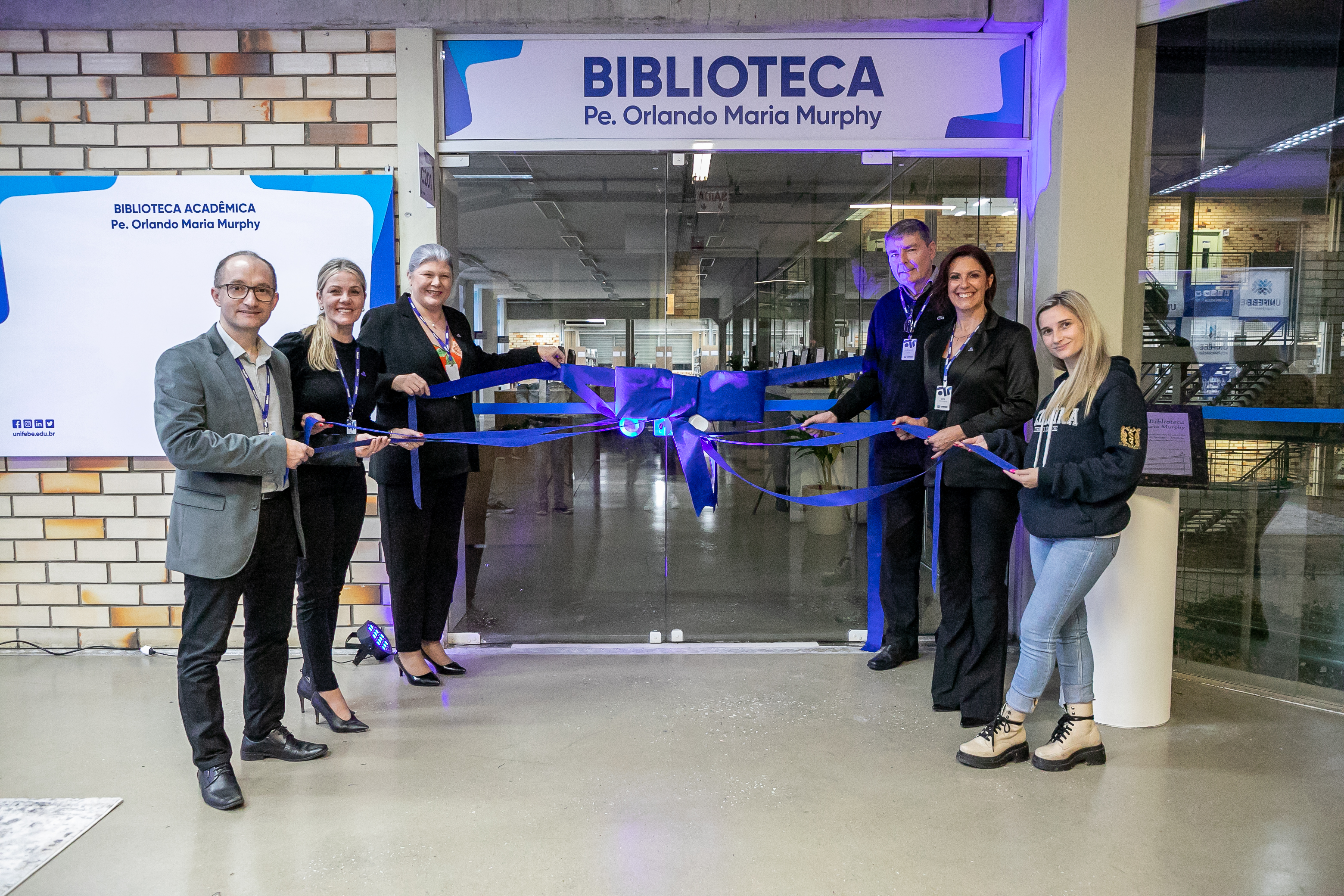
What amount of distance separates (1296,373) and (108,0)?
560 centimetres

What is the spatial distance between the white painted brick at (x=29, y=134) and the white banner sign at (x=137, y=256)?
0.68 ft

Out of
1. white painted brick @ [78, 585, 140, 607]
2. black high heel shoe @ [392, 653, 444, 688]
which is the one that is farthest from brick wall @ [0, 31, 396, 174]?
black high heel shoe @ [392, 653, 444, 688]

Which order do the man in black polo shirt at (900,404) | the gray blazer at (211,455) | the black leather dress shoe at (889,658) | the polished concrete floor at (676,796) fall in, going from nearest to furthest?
the polished concrete floor at (676,796) < the gray blazer at (211,455) < the man in black polo shirt at (900,404) < the black leather dress shoe at (889,658)

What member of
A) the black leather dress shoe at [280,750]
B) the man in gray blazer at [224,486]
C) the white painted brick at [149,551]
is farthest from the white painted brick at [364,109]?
the black leather dress shoe at [280,750]

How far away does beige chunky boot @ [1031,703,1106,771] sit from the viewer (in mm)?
2885

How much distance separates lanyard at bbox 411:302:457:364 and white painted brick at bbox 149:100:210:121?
1585mm

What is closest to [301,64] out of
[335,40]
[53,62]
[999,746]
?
[335,40]

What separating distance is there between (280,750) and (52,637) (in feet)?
6.69

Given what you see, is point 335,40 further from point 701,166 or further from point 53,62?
point 701,166

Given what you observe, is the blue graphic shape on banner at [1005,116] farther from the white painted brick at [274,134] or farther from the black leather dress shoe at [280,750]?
the black leather dress shoe at [280,750]

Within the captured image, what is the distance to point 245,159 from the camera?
4004 mm

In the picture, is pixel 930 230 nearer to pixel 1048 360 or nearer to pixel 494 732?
pixel 1048 360

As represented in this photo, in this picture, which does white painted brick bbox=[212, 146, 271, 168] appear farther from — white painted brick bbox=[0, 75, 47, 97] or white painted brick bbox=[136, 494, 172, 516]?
white painted brick bbox=[136, 494, 172, 516]

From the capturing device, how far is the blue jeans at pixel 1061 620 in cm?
275
